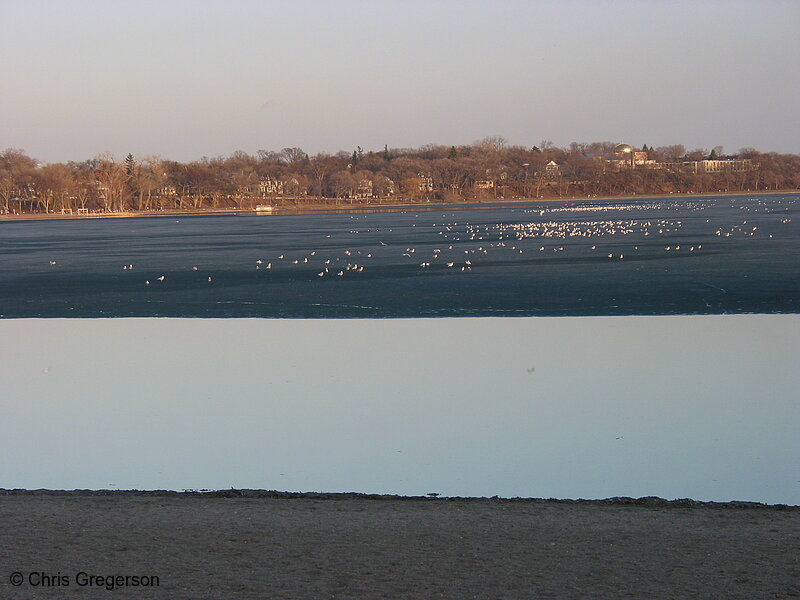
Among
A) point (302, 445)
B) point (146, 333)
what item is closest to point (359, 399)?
point (302, 445)

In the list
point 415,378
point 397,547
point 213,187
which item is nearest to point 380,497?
point 397,547

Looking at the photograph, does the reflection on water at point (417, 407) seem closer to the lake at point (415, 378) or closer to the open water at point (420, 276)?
the lake at point (415, 378)

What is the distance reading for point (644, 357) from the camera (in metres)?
18.8

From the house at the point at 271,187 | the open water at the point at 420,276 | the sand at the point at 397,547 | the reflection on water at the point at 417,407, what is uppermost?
the house at the point at 271,187

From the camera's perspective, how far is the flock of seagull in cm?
3778

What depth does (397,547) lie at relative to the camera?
7977 mm

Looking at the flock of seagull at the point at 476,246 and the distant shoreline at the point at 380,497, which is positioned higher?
the flock of seagull at the point at 476,246

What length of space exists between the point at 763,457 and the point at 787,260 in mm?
24962

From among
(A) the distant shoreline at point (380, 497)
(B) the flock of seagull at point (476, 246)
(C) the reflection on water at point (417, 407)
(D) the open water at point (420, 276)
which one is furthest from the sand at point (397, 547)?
(B) the flock of seagull at point (476, 246)

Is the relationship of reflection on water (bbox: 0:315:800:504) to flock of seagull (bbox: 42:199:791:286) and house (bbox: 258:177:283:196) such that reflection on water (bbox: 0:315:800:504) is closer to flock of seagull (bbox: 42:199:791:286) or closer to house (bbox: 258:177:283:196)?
flock of seagull (bbox: 42:199:791:286)

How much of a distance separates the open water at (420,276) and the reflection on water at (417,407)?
89.6 inches

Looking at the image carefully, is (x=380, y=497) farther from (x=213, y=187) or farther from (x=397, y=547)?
(x=213, y=187)

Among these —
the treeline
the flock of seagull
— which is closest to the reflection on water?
the flock of seagull

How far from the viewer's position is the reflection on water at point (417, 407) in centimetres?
1133
